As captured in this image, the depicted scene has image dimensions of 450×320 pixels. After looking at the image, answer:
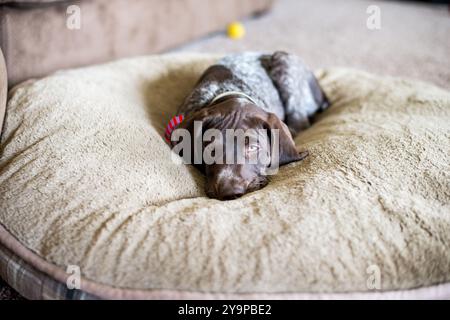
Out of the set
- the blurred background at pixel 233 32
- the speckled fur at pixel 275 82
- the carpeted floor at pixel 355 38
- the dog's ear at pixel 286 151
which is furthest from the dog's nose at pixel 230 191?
the carpeted floor at pixel 355 38

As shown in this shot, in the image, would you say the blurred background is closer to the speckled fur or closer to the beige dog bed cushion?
the beige dog bed cushion

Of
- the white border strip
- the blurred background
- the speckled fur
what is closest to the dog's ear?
the speckled fur

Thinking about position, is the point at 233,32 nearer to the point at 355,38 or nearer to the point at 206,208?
the point at 355,38

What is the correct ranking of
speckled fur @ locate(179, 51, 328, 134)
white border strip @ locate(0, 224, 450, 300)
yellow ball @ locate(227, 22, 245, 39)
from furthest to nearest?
yellow ball @ locate(227, 22, 245, 39), speckled fur @ locate(179, 51, 328, 134), white border strip @ locate(0, 224, 450, 300)

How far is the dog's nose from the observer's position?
94.3 inches

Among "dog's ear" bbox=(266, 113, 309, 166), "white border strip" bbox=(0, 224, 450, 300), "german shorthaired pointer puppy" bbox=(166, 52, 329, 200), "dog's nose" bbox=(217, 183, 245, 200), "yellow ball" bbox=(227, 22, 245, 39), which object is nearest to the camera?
"white border strip" bbox=(0, 224, 450, 300)

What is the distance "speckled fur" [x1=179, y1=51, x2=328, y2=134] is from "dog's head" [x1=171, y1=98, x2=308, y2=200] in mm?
577

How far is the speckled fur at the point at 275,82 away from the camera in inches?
132

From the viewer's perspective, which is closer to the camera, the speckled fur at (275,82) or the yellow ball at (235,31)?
the speckled fur at (275,82)

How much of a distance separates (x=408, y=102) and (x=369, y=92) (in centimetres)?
39

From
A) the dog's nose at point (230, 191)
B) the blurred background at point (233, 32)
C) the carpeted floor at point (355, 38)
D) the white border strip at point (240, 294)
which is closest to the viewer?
the white border strip at point (240, 294)

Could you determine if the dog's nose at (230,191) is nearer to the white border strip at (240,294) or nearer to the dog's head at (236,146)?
the dog's head at (236,146)

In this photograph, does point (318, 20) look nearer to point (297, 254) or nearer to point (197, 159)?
point (197, 159)

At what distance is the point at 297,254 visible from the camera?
1.91 meters
